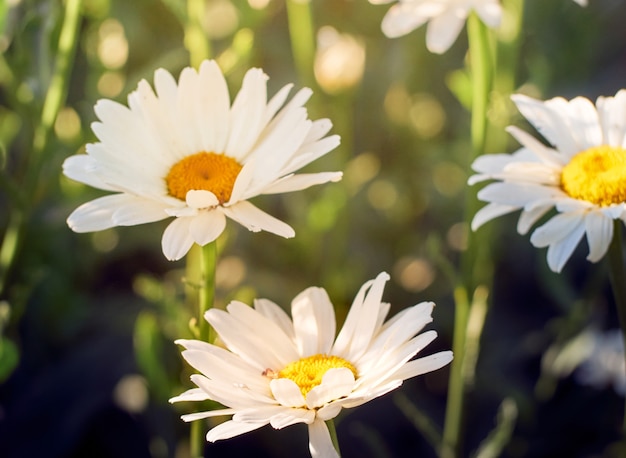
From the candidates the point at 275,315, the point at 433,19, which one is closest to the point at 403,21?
the point at 433,19

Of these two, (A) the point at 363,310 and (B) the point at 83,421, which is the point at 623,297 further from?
(B) the point at 83,421

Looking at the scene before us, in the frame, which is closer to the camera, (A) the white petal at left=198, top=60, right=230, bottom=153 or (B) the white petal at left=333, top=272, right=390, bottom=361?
(B) the white petal at left=333, top=272, right=390, bottom=361

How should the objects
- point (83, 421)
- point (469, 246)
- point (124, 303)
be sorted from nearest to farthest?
point (469, 246) → point (83, 421) → point (124, 303)

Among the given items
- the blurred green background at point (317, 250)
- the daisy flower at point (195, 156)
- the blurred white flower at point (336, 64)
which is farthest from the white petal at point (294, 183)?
the blurred white flower at point (336, 64)

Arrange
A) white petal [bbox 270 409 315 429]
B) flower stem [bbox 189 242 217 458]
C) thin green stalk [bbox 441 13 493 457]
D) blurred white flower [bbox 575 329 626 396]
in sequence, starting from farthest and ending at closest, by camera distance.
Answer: blurred white flower [bbox 575 329 626 396] → thin green stalk [bbox 441 13 493 457] → flower stem [bbox 189 242 217 458] → white petal [bbox 270 409 315 429]

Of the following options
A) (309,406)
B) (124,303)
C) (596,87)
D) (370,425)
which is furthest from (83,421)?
(596,87)

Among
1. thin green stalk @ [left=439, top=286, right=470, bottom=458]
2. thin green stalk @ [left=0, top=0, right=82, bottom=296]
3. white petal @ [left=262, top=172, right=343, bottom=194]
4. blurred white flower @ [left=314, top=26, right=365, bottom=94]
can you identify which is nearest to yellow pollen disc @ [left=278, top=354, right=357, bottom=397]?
white petal @ [left=262, top=172, right=343, bottom=194]

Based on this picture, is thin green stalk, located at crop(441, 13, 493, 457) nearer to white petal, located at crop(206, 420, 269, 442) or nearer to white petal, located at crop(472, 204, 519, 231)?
white petal, located at crop(472, 204, 519, 231)

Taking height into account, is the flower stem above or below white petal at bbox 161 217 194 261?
below
